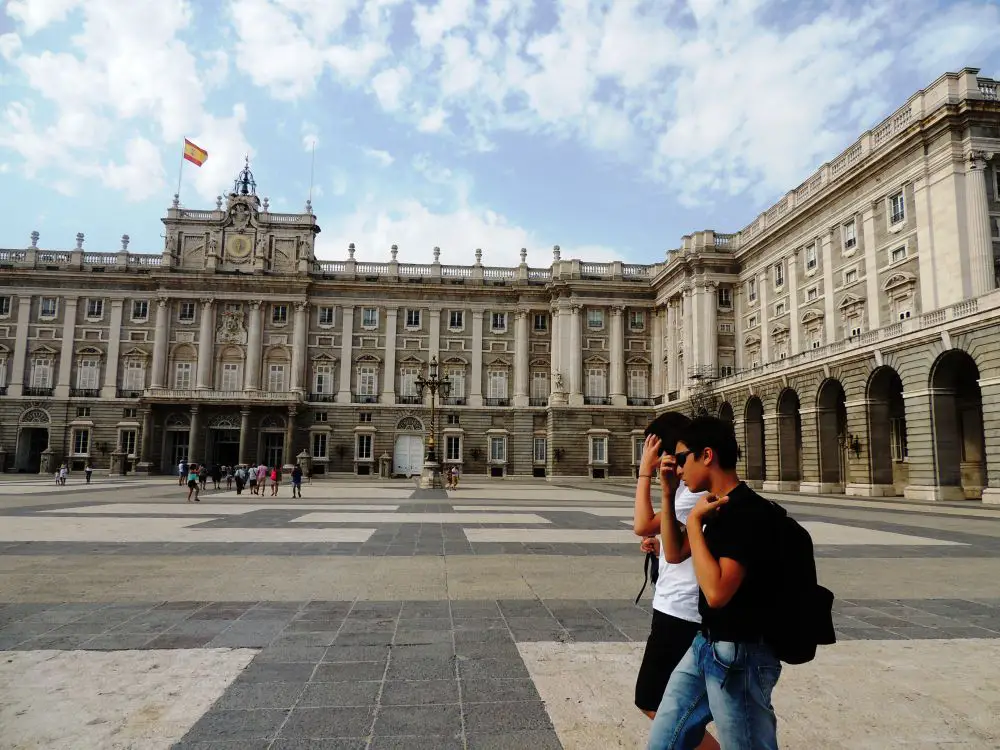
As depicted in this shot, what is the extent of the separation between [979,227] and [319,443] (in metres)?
41.7

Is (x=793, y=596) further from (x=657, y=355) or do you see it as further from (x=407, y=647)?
(x=657, y=355)

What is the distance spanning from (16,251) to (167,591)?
55.4m

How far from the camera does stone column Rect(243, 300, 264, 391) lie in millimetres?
48781

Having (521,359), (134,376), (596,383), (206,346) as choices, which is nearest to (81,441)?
(134,376)

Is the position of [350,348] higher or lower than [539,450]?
higher

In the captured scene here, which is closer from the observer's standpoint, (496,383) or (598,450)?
(598,450)

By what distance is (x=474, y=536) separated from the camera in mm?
12383

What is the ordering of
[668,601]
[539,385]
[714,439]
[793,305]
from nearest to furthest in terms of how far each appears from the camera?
[714,439]
[668,601]
[793,305]
[539,385]

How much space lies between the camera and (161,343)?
48.5m

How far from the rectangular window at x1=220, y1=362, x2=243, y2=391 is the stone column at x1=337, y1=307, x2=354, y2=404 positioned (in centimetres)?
750

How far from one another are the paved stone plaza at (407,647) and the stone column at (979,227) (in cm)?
1954

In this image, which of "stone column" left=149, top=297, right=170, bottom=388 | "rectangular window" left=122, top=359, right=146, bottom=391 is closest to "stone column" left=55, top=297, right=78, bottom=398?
"rectangular window" left=122, top=359, right=146, bottom=391

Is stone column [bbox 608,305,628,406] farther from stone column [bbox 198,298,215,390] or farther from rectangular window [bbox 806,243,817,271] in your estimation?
stone column [bbox 198,298,215,390]

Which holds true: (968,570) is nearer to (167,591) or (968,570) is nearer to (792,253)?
(167,591)
